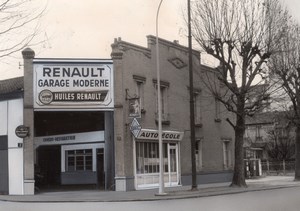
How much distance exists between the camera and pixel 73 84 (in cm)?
2483

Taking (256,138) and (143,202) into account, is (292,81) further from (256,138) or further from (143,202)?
(256,138)

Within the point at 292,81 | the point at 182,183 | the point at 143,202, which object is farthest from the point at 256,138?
the point at 143,202

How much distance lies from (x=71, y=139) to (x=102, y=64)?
→ 5.34 m

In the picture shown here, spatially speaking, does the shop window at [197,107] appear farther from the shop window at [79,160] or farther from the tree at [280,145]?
the tree at [280,145]

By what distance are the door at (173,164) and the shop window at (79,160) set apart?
4789 mm

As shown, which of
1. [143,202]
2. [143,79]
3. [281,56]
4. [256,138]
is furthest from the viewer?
[256,138]

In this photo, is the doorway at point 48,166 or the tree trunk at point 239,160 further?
the doorway at point 48,166

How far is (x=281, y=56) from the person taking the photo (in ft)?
107

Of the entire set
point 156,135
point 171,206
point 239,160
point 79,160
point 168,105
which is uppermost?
point 168,105

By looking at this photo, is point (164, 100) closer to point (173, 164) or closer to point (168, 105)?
point (168, 105)

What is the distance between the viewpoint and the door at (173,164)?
94.6 feet

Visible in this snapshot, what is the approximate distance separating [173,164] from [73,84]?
8.46 meters

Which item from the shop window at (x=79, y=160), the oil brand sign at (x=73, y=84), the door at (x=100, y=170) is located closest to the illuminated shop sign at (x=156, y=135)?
the oil brand sign at (x=73, y=84)

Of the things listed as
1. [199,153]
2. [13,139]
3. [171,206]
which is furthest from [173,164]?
[171,206]
